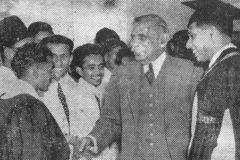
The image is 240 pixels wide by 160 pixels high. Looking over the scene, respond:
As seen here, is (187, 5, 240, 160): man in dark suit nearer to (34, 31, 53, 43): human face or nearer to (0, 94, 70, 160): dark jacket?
(0, 94, 70, 160): dark jacket

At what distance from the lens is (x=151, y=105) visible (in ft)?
10.1

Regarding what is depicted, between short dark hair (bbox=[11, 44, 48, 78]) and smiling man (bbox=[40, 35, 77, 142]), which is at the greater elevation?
short dark hair (bbox=[11, 44, 48, 78])

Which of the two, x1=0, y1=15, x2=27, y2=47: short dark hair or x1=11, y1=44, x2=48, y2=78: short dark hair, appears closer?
x1=11, y1=44, x2=48, y2=78: short dark hair

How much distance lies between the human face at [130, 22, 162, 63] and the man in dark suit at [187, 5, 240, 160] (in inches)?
12.0

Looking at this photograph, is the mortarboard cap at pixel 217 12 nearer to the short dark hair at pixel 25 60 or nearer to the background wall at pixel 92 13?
the short dark hair at pixel 25 60

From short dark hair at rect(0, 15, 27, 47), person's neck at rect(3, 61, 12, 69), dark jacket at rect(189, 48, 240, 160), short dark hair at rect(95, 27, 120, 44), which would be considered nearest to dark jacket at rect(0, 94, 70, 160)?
dark jacket at rect(189, 48, 240, 160)

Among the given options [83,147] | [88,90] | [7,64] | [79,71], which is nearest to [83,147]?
[83,147]

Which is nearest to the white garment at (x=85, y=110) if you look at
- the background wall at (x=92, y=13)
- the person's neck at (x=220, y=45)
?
the person's neck at (x=220, y=45)

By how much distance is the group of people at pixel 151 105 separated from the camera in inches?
105

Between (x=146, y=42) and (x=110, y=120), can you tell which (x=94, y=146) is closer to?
(x=110, y=120)

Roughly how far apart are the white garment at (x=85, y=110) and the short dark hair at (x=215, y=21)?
1176 millimetres

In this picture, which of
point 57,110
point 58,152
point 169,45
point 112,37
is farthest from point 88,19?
point 58,152

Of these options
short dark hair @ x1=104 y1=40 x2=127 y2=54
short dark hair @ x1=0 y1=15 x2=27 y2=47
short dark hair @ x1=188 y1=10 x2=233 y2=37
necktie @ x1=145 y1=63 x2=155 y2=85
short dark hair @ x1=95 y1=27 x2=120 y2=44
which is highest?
short dark hair @ x1=188 y1=10 x2=233 y2=37

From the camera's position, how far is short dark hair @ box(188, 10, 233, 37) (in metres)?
3.03
